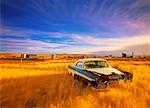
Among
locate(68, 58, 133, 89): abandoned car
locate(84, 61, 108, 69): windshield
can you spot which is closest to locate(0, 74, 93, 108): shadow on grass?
locate(68, 58, 133, 89): abandoned car

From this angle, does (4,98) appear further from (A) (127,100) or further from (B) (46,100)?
(A) (127,100)

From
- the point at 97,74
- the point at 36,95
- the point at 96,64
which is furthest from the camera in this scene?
the point at 96,64

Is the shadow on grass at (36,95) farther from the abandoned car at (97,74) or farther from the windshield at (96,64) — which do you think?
the windshield at (96,64)

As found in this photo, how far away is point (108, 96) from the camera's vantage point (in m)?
6.79

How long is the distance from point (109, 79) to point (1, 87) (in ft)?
11.7

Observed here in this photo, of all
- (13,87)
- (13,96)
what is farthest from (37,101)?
(13,87)

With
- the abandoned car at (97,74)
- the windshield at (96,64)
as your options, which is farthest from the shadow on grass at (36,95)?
the windshield at (96,64)

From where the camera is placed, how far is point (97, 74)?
7492 millimetres

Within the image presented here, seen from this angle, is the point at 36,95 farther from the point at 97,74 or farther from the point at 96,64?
the point at 96,64

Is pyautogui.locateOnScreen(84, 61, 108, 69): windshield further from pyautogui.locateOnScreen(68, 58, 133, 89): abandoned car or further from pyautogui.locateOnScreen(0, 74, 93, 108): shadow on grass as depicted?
pyautogui.locateOnScreen(0, 74, 93, 108): shadow on grass

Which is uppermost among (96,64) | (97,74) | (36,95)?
(96,64)

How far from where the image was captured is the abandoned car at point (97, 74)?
→ 23.9 feet

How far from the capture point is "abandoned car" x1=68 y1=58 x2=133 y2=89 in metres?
7.29

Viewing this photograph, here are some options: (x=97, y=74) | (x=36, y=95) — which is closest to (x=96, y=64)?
(x=97, y=74)
